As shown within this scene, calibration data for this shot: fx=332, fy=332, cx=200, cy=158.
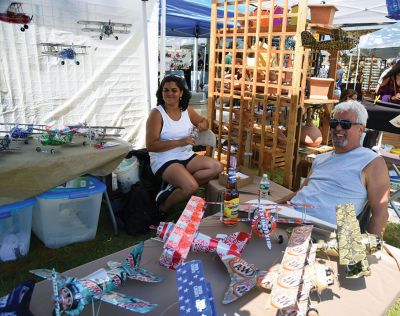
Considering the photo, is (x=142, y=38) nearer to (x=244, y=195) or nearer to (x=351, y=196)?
(x=244, y=195)

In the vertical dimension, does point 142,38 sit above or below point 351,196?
above

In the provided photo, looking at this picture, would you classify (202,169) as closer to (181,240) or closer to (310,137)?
(310,137)

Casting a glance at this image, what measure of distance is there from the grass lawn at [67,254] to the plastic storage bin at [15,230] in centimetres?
7

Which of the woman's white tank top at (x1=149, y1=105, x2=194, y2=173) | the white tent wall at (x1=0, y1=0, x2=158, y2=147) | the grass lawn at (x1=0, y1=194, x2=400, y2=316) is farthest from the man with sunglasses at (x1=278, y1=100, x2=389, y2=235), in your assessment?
the white tent wall at (x1=0, y1=0, x2=158, y2=147)

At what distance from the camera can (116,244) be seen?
2574 mm

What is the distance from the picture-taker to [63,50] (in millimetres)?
3754

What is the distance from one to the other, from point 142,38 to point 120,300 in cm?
391

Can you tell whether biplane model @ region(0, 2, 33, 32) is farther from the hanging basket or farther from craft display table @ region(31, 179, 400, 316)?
the hanging basket

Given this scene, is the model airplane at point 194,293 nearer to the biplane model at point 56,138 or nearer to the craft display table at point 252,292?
the craft display table at point 252,292

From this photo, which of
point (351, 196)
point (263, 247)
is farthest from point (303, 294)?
point (351, 196)

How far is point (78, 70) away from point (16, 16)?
0.82m

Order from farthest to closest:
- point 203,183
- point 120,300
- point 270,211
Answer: point 203,183 < point 270,211 < point 120,300

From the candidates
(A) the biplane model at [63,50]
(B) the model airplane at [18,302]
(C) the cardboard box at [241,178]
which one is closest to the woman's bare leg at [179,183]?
(C) the cardboard box at [241,178]

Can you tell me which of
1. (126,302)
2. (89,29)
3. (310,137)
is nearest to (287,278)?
(126,302)
